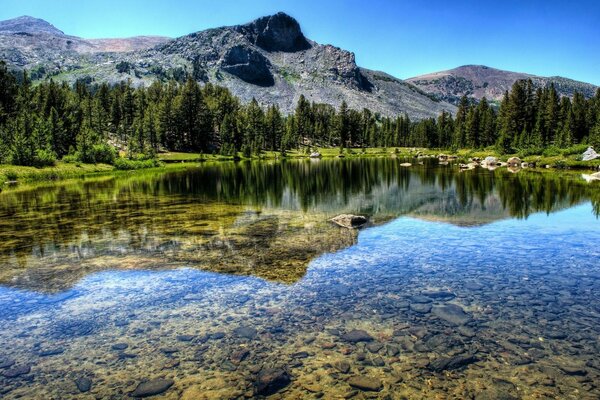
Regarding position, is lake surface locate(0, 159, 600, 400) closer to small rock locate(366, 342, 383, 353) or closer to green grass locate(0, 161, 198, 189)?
small rock locate(366, 342, 383, 353)

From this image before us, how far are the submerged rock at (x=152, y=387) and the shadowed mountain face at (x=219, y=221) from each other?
24.9 feet

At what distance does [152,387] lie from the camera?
945 centimetres

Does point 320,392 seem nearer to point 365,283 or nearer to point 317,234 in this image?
point 365,283

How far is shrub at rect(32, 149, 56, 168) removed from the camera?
87644 millimetres

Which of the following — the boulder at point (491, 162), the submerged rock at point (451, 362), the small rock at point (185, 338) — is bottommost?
the small rock at point (185, 338)

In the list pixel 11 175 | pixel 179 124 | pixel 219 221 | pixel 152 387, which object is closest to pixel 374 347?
pixel 152 387

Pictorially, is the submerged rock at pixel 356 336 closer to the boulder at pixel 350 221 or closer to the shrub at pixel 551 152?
the boulder at pixel 350 221

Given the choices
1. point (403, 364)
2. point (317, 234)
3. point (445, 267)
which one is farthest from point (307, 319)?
point (317, 234)

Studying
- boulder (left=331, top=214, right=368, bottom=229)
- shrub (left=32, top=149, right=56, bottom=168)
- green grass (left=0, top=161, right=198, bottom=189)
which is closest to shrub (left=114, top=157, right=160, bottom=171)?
green grass (left=0, top=161, right=198, bottom=189)

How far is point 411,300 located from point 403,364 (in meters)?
4.46

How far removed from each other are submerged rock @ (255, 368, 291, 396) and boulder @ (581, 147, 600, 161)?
92343 millimetres

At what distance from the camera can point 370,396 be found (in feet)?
29.2

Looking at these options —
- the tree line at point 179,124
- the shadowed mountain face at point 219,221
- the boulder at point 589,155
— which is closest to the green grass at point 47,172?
the tree line at point 179,124

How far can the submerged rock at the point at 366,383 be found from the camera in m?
9.20
